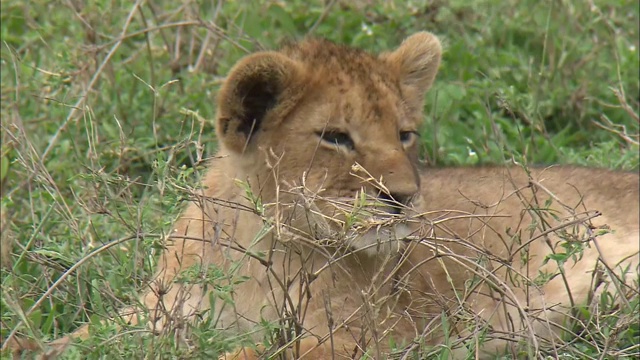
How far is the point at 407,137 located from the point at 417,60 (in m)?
0.49

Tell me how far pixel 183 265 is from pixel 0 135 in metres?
1.94

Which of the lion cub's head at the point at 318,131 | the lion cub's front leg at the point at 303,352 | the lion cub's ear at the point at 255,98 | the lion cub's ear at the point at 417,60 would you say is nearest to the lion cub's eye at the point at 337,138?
the lion cub's head at the point at 318,131

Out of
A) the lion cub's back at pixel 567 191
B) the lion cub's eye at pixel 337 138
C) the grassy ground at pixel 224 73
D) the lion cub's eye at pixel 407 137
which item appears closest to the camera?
the lion cub's eye at pixel 337 138

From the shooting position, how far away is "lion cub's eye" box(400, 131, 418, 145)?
4.93 meters

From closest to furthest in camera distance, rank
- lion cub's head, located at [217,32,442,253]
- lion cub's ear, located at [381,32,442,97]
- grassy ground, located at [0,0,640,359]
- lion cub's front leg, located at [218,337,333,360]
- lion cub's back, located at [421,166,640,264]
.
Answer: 1. lion cub's front leg, located at [218,337,333,360]
2. lion cub's head, located at [217,32,442,253]
3. lion cub's ear, located at [381,32,442,97]
4. lion cub's back, located at [421,166,640,264]
5. grassy ground, located at [0,0,640,359]

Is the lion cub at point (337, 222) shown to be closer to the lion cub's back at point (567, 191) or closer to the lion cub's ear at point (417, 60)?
the lion cub's ear at point (417, 60)

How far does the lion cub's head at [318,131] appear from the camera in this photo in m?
4.55

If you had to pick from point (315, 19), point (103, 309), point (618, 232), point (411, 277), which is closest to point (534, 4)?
point (315, 19)

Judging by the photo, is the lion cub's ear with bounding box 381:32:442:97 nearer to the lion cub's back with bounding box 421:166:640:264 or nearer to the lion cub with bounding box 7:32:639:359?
the lion cub with bounding box 7:32:639:359

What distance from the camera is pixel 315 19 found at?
7.95 meters

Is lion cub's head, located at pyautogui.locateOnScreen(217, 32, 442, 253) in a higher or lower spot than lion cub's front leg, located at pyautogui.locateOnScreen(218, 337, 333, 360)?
higher

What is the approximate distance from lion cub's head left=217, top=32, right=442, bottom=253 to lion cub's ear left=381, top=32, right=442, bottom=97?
0.32 metres

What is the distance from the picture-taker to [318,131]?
4.68m

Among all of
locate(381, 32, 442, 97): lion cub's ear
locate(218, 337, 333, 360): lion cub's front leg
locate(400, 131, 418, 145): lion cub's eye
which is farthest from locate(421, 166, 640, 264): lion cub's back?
locate(218, 337, 333, 360): lion cub's front leg
